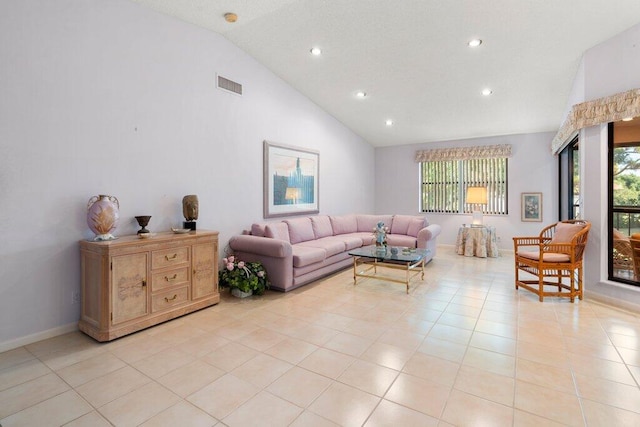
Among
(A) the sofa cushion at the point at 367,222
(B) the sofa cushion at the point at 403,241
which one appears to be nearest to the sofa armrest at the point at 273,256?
(B) the sofa cushion at the point at 403,241

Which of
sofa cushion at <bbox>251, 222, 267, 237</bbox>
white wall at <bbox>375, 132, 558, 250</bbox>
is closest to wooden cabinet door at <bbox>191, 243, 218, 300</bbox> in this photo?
sofa cushion at <bbox>251, 222, 267, 237</bbox>

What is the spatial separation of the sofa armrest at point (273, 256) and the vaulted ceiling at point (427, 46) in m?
2.65

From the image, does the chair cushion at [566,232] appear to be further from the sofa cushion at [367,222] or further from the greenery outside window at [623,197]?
the sofa cushion at [367,222]

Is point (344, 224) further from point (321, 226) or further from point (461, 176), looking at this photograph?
point (461, 176)

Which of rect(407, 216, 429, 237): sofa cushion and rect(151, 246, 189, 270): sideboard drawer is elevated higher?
rect(407, 216, 429, 237): sofa cushion

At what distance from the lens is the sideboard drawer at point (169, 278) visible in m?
3.07

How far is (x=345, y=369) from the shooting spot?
7.45 feet

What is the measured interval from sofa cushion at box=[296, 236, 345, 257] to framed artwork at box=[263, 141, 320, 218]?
0.70 metres

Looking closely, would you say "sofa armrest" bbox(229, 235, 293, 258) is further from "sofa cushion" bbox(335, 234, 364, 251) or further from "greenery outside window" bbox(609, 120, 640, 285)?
"greenery outside window" bbox(609, 120, 640, 285)

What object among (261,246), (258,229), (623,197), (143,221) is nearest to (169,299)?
(143,221)

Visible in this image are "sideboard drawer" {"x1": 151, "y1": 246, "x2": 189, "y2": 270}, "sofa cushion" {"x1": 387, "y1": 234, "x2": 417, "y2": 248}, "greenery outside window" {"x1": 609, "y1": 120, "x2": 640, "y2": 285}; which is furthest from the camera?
"sofa cushion" {"x1": 387, "y1": 234, "x2": 417, "y2": 248}

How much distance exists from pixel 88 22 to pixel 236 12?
4.85 ft

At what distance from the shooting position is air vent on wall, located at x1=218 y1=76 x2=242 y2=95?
4.21 m

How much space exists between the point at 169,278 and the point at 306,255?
5.58 feet
